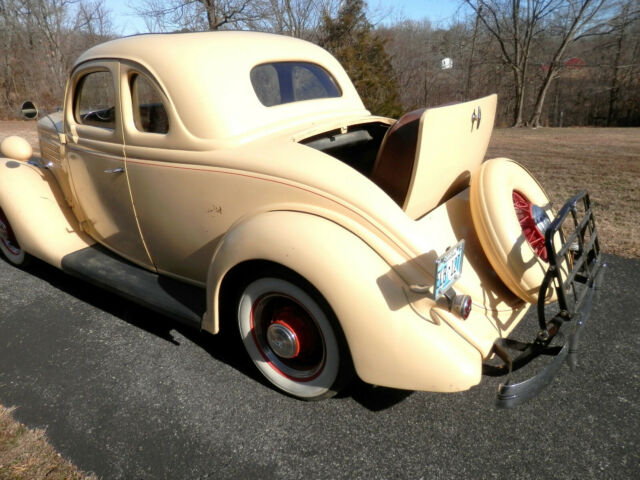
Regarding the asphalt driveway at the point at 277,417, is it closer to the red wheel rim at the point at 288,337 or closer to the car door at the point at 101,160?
the red wheel rim at the point at 288,337

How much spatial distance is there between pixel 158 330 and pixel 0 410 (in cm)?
95

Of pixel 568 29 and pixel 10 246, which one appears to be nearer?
pixel 10 246

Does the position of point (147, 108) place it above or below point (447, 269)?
above

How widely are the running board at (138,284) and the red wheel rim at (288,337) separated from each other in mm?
360

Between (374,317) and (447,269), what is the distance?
0.37 metres

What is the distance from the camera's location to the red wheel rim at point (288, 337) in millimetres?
2178

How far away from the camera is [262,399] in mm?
2295

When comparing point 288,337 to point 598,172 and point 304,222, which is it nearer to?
point 304,222

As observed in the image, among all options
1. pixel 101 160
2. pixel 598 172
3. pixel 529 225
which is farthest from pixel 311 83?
pixel 598 172

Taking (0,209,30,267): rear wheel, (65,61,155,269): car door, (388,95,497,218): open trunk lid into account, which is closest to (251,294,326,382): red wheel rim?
(388,95,497,218): open trunk lid

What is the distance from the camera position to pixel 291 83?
296cm

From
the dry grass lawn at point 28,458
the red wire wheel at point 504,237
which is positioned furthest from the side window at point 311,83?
the dry grass lawn at point 28,458

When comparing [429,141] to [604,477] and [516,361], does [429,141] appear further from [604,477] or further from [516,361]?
[604,477]

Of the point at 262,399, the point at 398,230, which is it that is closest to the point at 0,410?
the point at 262,399
